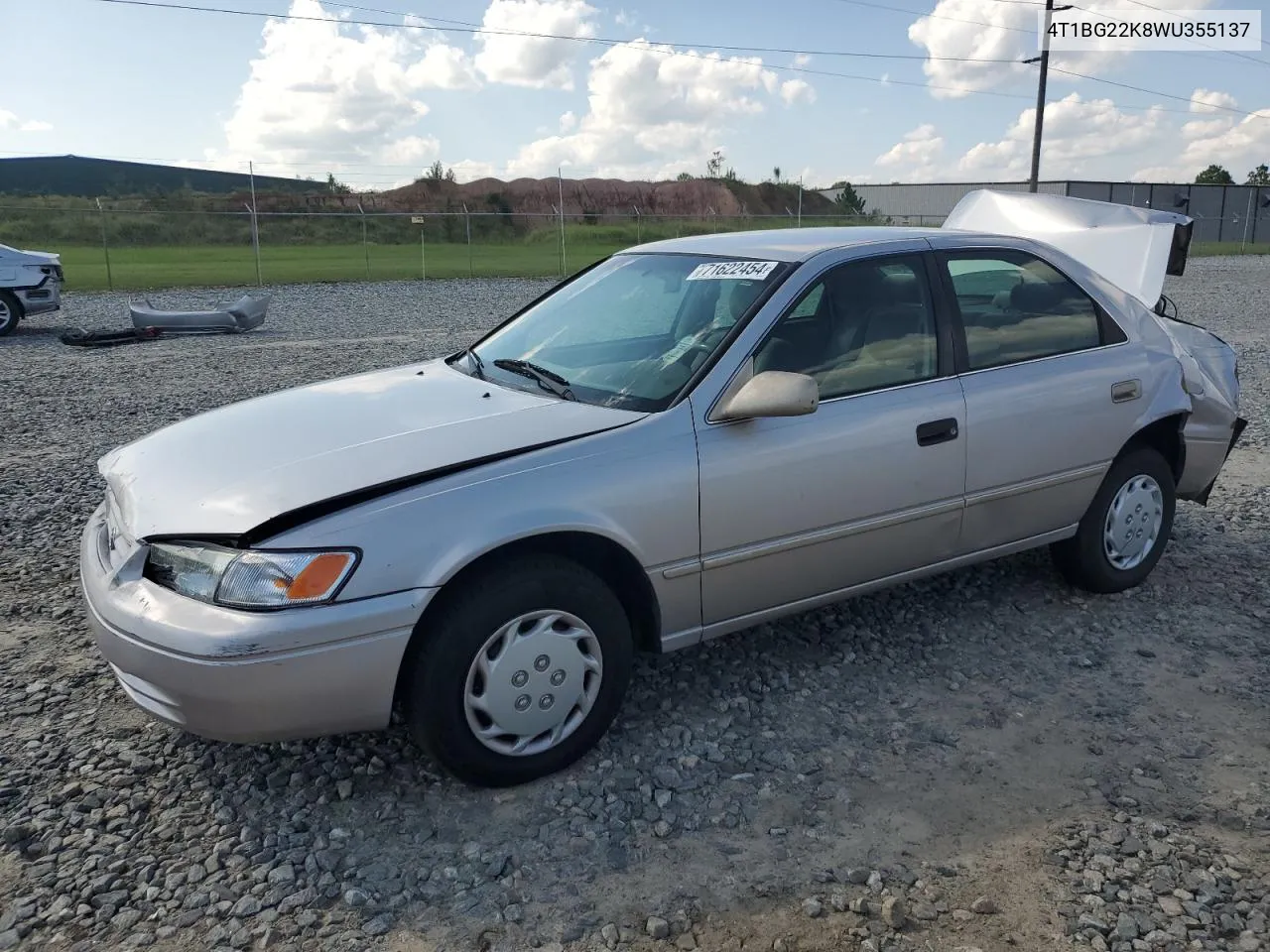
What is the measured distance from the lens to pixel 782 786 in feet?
10.2

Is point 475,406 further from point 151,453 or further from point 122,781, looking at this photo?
point 122,781

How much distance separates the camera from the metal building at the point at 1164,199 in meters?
55.7

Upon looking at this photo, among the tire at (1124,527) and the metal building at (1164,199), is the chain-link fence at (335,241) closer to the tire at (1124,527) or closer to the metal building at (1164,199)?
the metal building at (1164,199)

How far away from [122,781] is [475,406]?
159 centimetres

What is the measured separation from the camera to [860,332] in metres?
3.76

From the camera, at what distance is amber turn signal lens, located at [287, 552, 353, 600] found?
8.76 feet

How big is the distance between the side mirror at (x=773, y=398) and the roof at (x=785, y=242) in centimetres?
69

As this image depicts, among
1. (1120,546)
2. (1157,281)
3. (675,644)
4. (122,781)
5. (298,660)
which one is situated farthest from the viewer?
(1157,281)

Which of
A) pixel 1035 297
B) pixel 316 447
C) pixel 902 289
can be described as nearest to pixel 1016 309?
pixel 1035 297

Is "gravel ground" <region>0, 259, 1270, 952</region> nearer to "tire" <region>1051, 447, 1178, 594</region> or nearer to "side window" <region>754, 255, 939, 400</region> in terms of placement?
"tire" <region>1051, 447, 1178, 594</region>

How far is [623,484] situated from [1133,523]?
269 centimetres

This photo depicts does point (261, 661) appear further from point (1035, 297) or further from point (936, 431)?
point (1035, 297)

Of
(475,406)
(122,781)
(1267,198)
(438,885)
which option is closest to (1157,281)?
(475,406)

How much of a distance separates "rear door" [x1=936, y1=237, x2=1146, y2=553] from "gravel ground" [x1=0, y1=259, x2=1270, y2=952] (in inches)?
22.3
